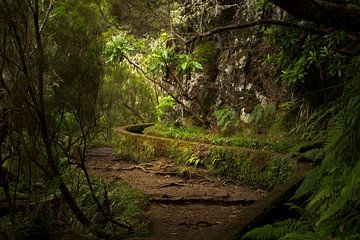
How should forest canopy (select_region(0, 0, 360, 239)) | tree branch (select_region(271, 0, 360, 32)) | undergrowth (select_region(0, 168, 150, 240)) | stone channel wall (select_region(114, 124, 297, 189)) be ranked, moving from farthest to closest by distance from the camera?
1. stone channel wall (select_region(114, 124, 297, 189))
2. undergrowth (select_region(0, 168, 150, 240))
3. tree branch (select_region(271, 0, 360, 32))
4. forest canopy (select_region(0, 0, 360, 239))

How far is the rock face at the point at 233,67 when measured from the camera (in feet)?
37.8

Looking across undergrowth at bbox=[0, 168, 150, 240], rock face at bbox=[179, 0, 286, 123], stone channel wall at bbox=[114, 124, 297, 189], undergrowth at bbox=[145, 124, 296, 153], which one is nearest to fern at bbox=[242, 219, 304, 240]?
undergrowth at bbox=[0, 168, 150, 240]

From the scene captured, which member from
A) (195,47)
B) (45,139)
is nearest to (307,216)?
(45,139)

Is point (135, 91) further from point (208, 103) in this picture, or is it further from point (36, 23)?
point (36, 23)

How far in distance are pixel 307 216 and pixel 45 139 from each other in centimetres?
340

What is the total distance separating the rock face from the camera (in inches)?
454

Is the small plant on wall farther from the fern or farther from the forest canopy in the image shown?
the fern

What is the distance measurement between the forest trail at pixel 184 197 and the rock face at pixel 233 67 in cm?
296

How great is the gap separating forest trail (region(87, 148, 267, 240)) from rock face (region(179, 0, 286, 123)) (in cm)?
296

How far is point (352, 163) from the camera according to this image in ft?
7.20

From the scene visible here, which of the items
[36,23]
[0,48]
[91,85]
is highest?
[36,23]

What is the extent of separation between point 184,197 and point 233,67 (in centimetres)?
581

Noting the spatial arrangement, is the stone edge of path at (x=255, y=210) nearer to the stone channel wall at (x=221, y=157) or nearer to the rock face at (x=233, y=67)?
the stone channel wall at (x=221, y=157)

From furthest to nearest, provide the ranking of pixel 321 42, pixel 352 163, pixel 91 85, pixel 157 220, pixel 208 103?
pixel 208 103
pixel 321 42
pixel 157 220
pixel 91 85
pixel 352 163
